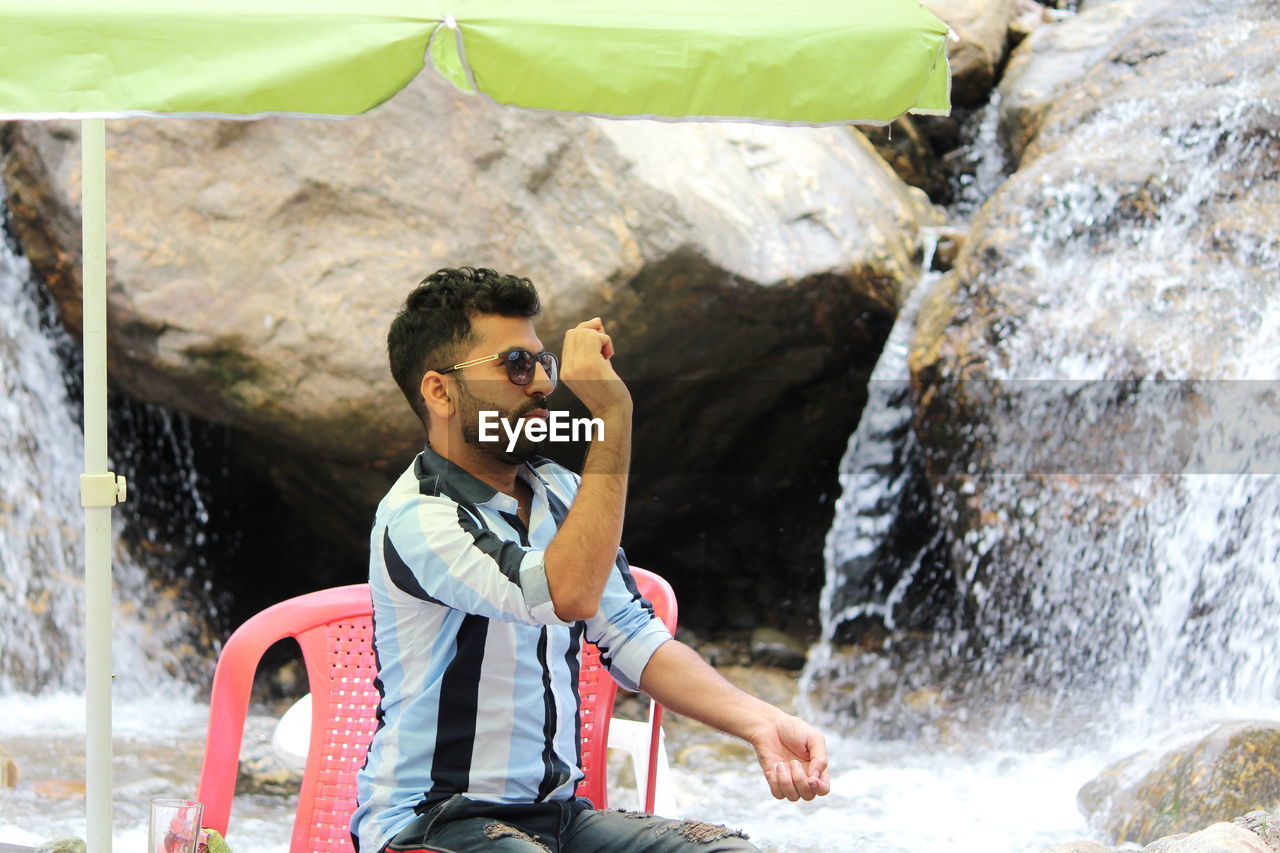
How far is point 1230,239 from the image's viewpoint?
5.64m

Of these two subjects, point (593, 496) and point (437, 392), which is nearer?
point (593, 496)

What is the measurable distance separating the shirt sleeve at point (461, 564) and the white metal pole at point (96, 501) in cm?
65

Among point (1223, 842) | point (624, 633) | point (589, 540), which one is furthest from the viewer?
point (1223, 842)

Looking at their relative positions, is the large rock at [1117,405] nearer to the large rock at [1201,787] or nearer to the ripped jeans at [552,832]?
the large rock at [1201,787]

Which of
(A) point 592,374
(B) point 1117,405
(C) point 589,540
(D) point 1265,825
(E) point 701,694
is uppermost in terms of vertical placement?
(A) point 592,374

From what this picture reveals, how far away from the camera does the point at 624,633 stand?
2.32 meters

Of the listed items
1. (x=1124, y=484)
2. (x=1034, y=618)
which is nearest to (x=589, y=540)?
(x=1124, y=484)

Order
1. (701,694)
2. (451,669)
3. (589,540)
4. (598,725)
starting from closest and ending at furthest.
A: (589,540)
(451,669)
(701,694)
(598,725)

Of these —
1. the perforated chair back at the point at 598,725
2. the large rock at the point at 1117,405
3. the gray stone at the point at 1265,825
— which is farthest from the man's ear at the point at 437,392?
the large rock at the point at 1117,405

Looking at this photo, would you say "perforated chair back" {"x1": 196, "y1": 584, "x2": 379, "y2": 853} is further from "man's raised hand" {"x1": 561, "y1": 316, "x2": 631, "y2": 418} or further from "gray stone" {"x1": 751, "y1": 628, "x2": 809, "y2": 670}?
"gray stone" {"x1": 751, "y1": 628, "x2": 809, "y2": 670}

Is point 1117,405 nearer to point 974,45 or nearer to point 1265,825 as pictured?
Result: point 1265,825

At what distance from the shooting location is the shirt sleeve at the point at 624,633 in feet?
7.57

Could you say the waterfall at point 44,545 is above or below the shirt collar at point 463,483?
below

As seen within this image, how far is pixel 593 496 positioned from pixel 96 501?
1.01m
